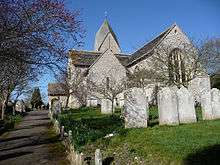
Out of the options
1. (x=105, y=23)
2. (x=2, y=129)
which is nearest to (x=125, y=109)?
(x=2, y=129)

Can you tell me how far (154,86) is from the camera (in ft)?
135

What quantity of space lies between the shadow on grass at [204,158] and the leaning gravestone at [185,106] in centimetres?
736

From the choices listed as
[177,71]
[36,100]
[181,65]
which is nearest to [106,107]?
[177,71]

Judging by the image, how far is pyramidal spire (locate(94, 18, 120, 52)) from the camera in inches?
2808

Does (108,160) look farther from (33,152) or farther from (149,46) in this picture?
(149,46)

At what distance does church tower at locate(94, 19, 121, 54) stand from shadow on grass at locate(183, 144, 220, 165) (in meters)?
63.0

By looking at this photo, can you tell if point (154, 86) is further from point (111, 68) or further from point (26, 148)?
point (26, 148)

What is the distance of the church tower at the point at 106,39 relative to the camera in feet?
234

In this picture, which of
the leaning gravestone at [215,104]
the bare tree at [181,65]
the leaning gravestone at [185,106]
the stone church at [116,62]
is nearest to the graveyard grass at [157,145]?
the leaning gravestone at [185,106]

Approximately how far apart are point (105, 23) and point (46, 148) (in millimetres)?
59347

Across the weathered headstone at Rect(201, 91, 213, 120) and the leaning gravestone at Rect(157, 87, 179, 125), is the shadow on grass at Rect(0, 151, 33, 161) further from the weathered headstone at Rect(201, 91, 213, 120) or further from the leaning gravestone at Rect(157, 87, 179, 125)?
the weathered headstone at Rect(201, 91, 213, 120)

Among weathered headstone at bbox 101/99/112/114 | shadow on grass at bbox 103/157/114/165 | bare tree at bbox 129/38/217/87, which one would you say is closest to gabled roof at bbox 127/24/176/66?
bare tree at bbox 129/38/217/87

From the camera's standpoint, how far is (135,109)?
15461 mm

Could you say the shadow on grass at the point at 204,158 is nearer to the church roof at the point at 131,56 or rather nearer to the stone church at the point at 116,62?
the stone church at the point at 116,62
